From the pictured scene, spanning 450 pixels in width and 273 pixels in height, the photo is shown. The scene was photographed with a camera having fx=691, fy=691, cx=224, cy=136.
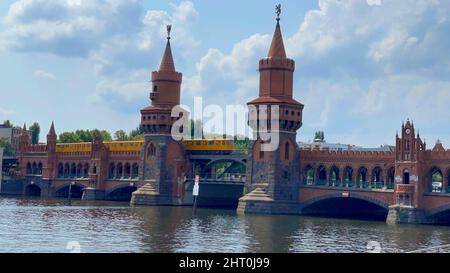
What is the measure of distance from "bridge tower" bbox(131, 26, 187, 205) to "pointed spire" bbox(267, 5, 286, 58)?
20242 millimetres

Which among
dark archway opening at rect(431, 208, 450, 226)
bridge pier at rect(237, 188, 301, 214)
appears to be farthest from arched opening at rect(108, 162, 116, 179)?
dark archway opening at rect(431, 208, 450, 226)

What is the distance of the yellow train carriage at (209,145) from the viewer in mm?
102125

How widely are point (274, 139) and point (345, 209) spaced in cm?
1488

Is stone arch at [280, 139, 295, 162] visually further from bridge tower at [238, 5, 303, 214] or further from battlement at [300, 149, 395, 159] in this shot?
battlement at [300, 149, 395, 159]

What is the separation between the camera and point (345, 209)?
94.5 meters

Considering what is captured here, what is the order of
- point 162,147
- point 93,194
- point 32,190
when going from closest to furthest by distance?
point 162,147 < point 93,194 < point 32,190

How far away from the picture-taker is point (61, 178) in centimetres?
13088

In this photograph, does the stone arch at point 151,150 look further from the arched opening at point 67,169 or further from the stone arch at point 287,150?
the arched opening at point 67,169

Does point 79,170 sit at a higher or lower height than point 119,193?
higher

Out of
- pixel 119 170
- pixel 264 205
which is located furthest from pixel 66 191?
pixel 264 205

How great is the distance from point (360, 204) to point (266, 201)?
14536 millimetres

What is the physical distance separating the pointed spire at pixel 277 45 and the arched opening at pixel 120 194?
3852cm

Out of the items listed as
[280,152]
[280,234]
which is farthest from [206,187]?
[280,234]

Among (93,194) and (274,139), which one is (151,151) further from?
(274,139)
